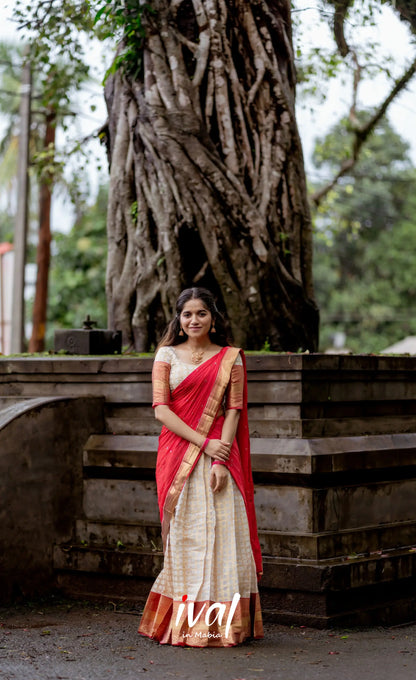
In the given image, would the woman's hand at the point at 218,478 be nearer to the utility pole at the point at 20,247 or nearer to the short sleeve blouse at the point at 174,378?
the short sleeve blouse at the point at 174,378

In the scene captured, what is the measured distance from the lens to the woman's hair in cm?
470

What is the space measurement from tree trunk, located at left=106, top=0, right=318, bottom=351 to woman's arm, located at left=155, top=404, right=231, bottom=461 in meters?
2.42

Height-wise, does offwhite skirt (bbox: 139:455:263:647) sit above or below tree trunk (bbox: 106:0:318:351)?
below

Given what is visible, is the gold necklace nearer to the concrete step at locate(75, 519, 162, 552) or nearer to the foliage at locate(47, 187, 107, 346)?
the concrete step at locate(75, 519, 162, 552)

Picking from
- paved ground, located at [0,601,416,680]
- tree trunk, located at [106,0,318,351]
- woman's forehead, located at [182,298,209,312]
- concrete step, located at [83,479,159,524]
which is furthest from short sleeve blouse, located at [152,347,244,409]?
tree trunk, located at [106,0,318,351]

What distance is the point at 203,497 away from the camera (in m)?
4.52


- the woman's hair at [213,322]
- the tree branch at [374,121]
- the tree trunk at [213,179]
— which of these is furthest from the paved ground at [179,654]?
the tree branch at [374,121]

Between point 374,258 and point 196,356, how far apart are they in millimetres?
30332

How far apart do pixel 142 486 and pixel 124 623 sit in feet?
2.68

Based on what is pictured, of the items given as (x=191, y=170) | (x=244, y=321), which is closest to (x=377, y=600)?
(x=244, y=321)

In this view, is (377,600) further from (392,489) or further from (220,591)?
(220,591)

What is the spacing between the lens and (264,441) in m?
5.21

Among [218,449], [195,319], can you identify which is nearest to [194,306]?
[195,319]

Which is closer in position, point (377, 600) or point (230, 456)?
point (230, 456)
